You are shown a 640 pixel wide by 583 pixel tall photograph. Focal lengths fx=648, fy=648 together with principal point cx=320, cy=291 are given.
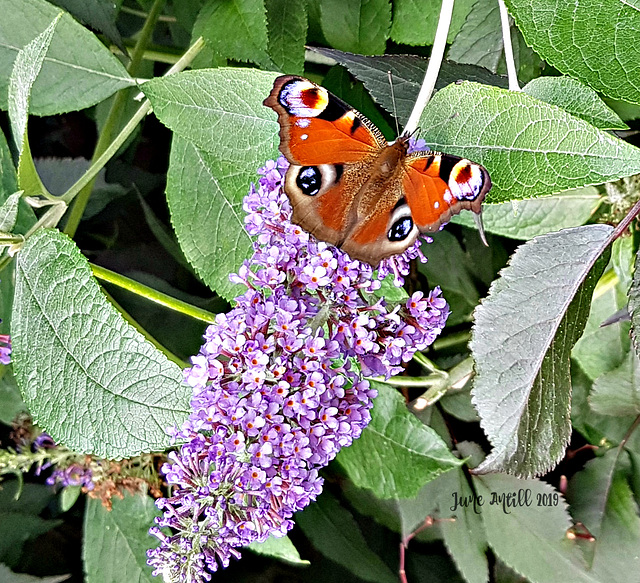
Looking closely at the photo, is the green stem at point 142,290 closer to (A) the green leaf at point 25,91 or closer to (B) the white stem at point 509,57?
(A) the green leaf at point 25,91

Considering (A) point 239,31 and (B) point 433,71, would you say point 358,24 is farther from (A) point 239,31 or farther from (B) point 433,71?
(B) point 433,71

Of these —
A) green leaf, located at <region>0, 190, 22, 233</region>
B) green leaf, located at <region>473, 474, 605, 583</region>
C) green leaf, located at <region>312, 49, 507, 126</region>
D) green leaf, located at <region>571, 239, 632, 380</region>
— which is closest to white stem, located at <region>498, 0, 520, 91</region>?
green leaf, located at <region>312, 49, 507, 126</region>

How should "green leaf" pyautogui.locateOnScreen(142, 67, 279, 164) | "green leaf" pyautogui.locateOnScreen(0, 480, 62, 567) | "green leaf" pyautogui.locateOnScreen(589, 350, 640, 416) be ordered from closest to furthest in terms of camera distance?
"green leaf" pyautogui.locateOnScreen(142, 67, 279, 164), "green leaf" pyautogui.locateOnScreen(589, 350, 640, 416), "green leaf" pyautogui.locateOnScreen(0, 480, 62, 567)

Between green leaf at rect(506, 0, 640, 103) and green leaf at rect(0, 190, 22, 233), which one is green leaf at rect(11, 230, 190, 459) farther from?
green leaf at rect(506, 0, 640, 103)

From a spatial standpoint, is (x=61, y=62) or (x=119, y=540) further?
(x=119, y=540)

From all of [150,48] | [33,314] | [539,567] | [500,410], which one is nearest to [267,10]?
[150,48]

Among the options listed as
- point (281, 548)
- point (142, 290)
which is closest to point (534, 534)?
point (281, 548)

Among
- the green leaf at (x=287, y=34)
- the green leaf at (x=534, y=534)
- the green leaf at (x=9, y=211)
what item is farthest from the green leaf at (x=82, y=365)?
the green leaf at (x=534, y=534)
